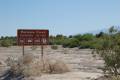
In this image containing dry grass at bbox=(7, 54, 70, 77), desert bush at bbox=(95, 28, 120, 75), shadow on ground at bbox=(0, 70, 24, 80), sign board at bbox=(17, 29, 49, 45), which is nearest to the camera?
desert bush at bbox=(95, 28, 120, 75)

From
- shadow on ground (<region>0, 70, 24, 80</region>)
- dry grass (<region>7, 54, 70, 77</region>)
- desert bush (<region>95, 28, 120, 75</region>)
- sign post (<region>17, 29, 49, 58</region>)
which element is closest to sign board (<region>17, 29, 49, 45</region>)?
sign post (<region>17, 29, 49, 58</region>)

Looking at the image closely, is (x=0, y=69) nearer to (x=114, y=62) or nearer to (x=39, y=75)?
(x=39, y=75)

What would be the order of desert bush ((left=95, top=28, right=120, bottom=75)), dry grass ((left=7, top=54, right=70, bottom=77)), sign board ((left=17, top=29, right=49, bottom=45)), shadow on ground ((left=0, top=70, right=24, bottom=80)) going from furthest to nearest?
sign board ((left=17, top=29, right=49, bottom=45)) → dry grass ((left=7, top=54, right=70, bottom=77)) → shadow on ground ((left=0, top=70, right=24, bottom=80)) → desert bush ((left=95, top=28, right=120, bottom=75))

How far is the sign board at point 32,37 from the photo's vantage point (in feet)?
95.3

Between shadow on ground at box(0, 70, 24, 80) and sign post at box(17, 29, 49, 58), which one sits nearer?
shadow on ground at box(0, 70, 24, 80)

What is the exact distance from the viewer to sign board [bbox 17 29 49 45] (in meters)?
29.1

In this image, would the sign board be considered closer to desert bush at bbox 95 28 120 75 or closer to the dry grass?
the dry grass

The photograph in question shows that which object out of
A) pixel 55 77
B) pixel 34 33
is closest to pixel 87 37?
pixel 34 33

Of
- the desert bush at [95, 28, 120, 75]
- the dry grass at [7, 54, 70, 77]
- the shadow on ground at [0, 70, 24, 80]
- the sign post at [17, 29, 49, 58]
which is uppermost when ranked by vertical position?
the sign post at [17, 29, 49, 58]

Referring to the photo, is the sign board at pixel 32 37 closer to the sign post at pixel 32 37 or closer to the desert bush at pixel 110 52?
the sign post at pixel 32 37

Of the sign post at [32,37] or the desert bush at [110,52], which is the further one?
the sign post at [32,37]

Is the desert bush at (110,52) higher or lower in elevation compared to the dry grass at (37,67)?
higher

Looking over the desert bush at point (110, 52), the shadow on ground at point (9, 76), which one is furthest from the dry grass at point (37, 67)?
the desert bush at point (110, 52)

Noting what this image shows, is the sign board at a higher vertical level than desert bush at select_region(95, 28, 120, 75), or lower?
higher
